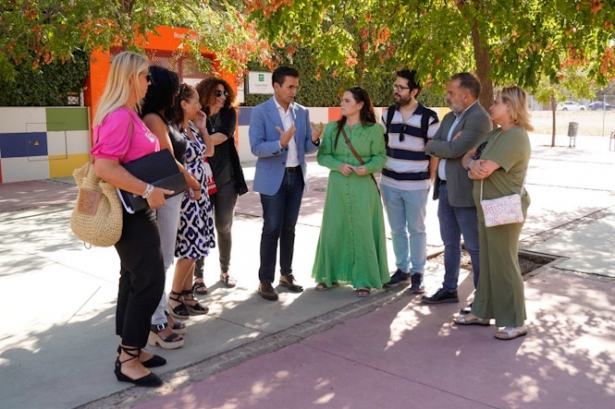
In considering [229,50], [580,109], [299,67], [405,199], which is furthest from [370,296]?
[580,109]

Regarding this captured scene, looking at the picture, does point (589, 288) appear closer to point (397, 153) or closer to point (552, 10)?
point (397, 153)

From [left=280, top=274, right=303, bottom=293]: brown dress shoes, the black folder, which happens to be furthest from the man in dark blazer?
the black folder

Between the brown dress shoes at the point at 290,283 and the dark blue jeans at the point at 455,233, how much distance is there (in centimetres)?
126

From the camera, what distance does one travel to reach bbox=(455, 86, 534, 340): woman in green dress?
4.50 meters

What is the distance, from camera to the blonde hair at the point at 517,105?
14.8 ft

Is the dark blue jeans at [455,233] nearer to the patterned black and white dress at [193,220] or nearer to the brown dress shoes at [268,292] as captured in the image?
the brown dress shoes at [268,292]

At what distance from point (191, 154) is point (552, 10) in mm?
3393

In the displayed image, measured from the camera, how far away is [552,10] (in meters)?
5.73

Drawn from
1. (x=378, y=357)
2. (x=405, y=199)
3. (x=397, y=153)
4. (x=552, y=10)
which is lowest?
(x=378, y=357)

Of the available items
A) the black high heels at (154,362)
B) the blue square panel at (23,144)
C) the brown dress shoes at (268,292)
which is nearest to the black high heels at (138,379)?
the black high heels at (154,362)

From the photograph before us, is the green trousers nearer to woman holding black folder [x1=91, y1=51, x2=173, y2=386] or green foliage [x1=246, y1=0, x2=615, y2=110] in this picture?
green foliage [x1=246, y1=0, x2=615, y2=110]

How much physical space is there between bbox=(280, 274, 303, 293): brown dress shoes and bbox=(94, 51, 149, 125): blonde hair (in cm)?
268

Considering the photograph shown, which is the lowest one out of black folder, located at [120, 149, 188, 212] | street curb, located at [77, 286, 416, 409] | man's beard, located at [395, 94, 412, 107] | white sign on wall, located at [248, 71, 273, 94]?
street curb, located at [77, 286, 416, 409]

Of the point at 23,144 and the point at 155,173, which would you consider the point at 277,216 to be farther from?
the point at 23,144
